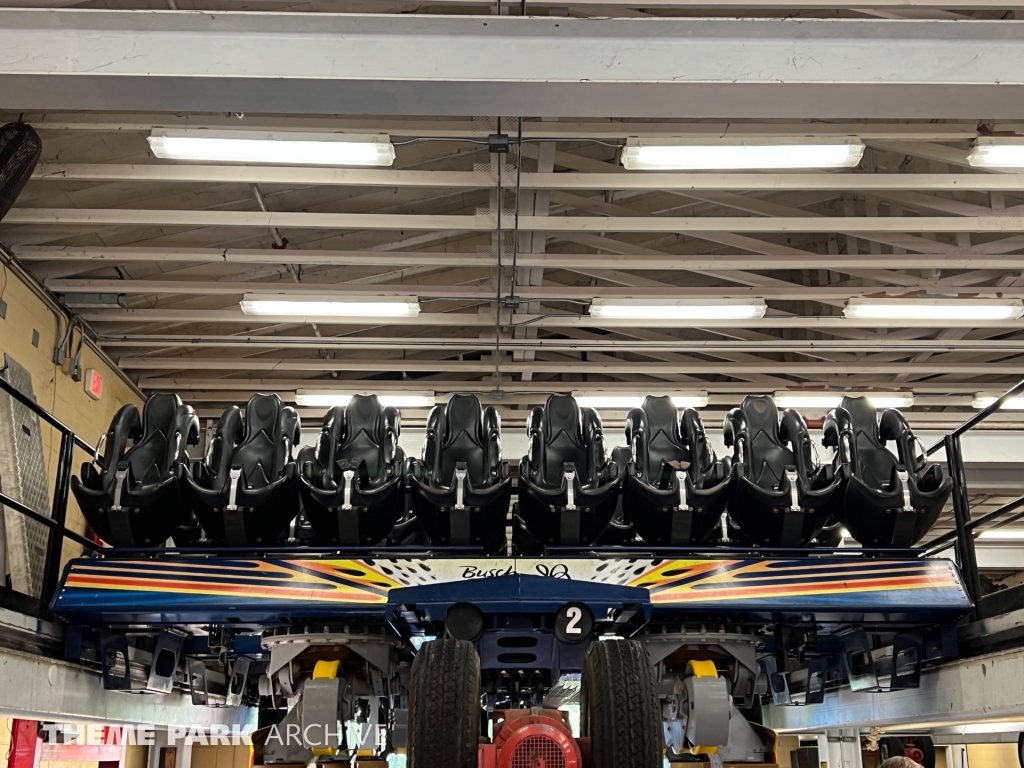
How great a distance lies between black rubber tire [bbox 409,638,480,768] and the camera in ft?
12.1

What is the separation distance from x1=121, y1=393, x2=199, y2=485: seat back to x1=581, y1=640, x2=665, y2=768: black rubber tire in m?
2.75

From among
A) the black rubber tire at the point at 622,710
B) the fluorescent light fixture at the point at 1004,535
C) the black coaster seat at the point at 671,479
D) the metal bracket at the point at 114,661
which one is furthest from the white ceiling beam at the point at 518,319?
the fluorescent light fixture at the point at 1004,535

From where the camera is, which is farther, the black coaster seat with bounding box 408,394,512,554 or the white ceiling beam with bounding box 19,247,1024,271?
the white ceiling beam with bounding box 19,247,1024,271

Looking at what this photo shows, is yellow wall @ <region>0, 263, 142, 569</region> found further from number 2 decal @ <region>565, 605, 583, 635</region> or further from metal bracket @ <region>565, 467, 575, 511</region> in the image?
number 2 decal @ <region>565, 605, 583, 635</region>

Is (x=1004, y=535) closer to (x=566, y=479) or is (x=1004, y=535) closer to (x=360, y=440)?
(x=566, y=479)

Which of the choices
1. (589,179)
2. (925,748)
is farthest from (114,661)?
(925,748)

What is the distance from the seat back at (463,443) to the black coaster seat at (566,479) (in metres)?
0.20

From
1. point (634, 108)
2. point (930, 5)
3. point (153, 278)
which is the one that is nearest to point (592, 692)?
point (634, 108)

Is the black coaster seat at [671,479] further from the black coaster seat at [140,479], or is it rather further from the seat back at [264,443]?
the black coaster seat at [140,479]

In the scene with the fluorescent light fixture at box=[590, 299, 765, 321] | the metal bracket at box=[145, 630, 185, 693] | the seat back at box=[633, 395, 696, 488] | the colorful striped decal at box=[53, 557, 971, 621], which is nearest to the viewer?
the colorful striped decal at box=[53, 557, 971, 621]

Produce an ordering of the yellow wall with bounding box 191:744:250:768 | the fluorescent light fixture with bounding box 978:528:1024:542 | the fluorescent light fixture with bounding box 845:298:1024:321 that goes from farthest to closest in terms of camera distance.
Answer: the fluorescent light fixture with bounding box 978:528:1024:542, the yellow wall with bounding box 191:744:250:768, the fluorescent light fixture with bounding box 845:298:1024:321

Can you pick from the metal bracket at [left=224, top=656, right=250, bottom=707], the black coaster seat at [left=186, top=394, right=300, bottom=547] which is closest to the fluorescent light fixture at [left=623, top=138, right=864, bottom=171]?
the black coaster seat at [left=186, top=394, right=300, bottom=547]

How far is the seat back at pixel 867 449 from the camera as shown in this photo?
5316 millimetres

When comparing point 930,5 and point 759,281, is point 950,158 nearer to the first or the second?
point 930,5
